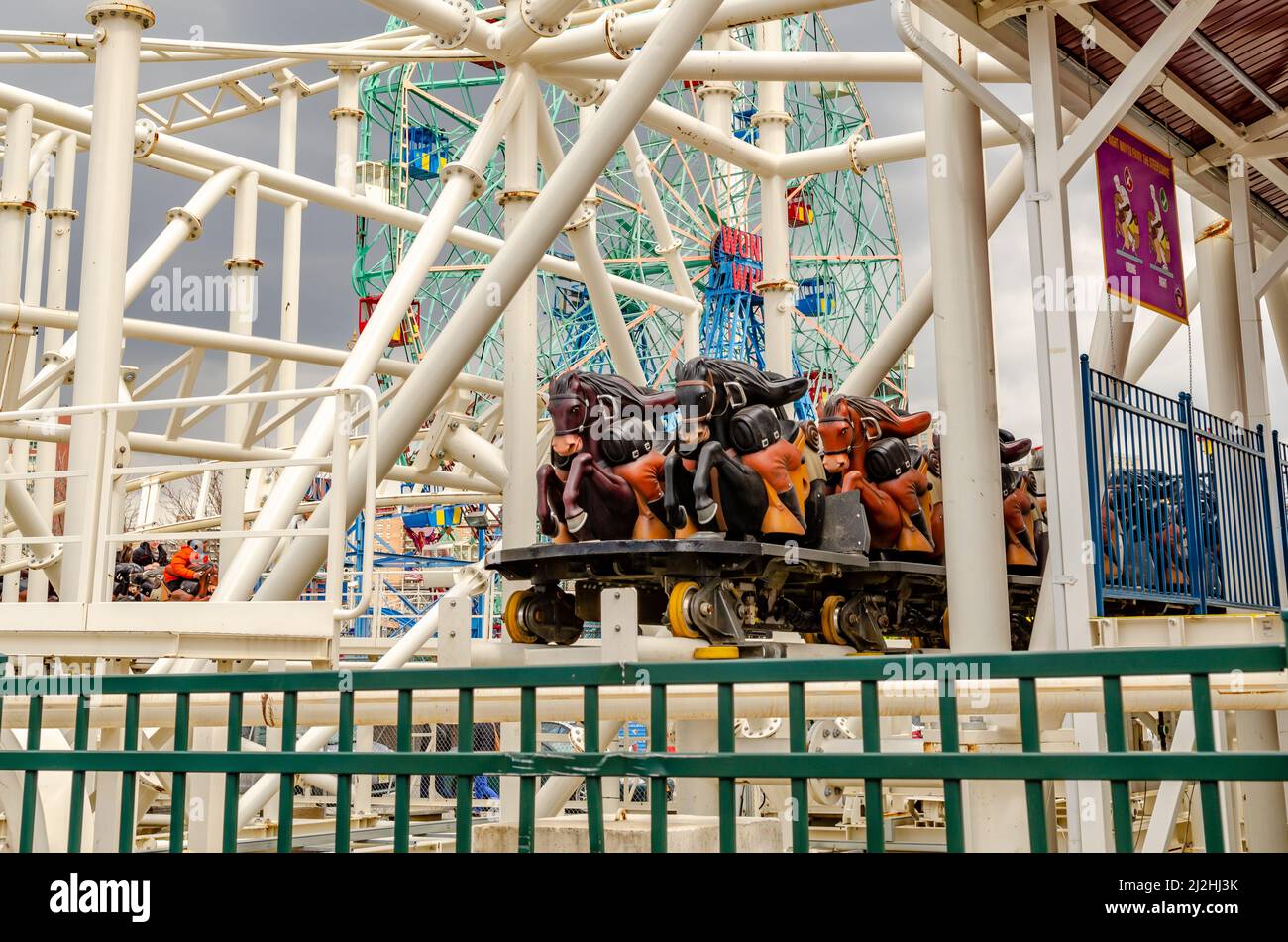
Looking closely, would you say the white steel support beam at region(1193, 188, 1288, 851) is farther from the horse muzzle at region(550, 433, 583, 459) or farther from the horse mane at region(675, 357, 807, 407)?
the horse muzzle at region(550, 433, 583, 459)

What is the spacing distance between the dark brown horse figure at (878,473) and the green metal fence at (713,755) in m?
5.93

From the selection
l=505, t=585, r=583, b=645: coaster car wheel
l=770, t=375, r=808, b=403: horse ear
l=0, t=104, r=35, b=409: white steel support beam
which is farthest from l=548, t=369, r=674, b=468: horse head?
l=0, t=104, r=35, b=409: white steel support beam

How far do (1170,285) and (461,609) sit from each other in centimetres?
514

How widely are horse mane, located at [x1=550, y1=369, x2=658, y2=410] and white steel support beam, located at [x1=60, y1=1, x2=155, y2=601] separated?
3.05 meters

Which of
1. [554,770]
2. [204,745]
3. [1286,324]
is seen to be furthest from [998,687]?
[1286,324]

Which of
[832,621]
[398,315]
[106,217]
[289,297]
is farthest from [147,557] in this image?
[832,621]

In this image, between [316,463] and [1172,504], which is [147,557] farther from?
[1172,504]

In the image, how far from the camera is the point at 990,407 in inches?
345

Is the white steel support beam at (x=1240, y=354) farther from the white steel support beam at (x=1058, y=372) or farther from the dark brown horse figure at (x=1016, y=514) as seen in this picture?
the white steel support beam at (x=1058, y=372)

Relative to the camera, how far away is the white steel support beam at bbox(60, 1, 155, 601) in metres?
9.72

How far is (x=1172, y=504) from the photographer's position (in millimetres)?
9039

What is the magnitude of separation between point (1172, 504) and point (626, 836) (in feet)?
16.5

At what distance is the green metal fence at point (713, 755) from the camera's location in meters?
3.80
